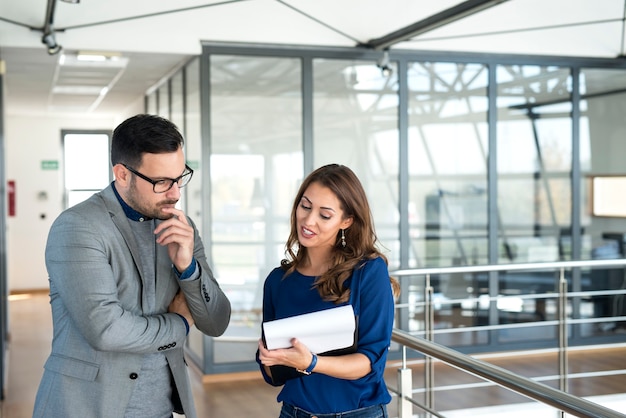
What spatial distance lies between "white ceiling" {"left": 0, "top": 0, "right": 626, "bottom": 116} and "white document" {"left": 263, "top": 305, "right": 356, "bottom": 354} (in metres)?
4.30

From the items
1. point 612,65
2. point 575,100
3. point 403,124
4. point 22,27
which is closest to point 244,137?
point 403,124

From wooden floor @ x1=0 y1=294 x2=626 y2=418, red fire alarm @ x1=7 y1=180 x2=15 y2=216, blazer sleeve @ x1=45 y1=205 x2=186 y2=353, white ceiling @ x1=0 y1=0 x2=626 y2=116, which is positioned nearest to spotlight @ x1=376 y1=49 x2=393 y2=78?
white ceiling @ x1=0 y1=0 x2=626 y2=116

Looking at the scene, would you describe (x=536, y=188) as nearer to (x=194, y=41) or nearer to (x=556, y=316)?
(x=556, y=316)

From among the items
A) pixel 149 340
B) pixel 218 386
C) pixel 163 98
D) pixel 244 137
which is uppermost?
pixel 163 98

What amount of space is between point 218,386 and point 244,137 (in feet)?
6.95

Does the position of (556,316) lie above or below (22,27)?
below

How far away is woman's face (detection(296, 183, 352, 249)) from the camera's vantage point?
6.97ft

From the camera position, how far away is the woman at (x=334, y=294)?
6.50 feet

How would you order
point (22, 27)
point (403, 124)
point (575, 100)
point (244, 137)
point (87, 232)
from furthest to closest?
point (575, 100)
point (403, 124)
point (244, 137)
point (22, 27)
point (87, 232)

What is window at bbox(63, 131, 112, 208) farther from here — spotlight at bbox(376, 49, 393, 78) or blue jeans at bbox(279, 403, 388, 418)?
blue jeans at bbox(279, 403, 388, 418)

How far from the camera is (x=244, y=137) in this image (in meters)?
6.89

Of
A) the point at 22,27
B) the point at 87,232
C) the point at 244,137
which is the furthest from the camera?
the point at 244,137

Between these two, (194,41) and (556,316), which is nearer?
(194,41)

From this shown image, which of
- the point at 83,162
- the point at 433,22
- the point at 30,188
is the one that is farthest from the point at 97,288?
the point at 83,162
